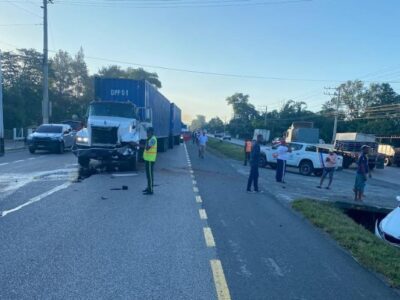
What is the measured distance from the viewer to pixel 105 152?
1530cm

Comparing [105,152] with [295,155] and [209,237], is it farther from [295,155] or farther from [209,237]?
[295,155]

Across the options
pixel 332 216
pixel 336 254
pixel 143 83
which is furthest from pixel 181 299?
pixel 143 83

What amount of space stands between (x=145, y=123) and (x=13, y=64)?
4670 centimetres

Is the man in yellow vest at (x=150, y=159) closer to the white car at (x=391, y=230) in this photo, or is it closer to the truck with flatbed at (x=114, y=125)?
the truck with flatbed at (x=114, y=125)

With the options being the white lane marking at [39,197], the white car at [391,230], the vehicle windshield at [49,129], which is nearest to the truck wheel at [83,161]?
the white lane marking at [39,197]

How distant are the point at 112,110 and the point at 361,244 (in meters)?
12.3

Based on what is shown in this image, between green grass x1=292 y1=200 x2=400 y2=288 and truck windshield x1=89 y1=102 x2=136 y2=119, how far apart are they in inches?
367

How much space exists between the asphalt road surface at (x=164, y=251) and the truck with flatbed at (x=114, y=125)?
15.4 ft

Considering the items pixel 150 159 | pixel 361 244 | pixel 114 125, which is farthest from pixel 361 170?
pixel 114 125

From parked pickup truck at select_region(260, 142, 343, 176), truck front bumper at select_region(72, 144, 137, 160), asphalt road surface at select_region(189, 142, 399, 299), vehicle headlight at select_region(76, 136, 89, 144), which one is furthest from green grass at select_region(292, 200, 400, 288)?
parked pickup truck at select_region(260, 142, 343, 176)

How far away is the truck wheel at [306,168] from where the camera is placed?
2169 cm

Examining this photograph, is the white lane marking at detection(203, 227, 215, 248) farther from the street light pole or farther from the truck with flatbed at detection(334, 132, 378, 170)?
the street light pole

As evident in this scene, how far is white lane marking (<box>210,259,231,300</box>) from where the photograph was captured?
4450mm

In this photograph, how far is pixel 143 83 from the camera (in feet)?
63.8
